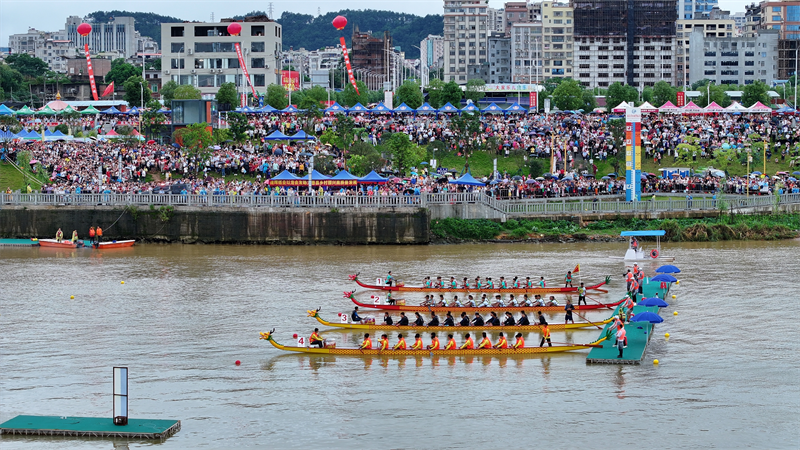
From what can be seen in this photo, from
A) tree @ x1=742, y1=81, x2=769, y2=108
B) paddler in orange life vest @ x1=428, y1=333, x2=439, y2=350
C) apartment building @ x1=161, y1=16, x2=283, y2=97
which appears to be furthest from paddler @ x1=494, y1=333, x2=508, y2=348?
apartment building @ x1=161, y1=16, x2=283, y2=97

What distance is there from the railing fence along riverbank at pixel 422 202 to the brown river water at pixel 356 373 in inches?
321

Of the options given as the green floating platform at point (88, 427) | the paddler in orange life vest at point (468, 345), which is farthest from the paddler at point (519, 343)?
the green floating platform at point (88, 427)

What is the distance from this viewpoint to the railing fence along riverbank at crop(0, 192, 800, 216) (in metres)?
50.1

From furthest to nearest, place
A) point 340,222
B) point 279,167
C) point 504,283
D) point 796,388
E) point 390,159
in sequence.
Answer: point 390,159, point 279,167, point 340,222, point 504,283, point 796,388

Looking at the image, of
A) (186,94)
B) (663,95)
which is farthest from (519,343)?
(663,95)

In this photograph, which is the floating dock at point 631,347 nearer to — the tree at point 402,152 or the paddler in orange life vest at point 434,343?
the paddler in orange life vest at point 434,343

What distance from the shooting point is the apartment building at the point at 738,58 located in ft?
505

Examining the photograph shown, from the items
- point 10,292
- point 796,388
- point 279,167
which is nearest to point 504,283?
point 796,388

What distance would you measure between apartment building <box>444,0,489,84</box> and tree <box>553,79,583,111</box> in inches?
3278

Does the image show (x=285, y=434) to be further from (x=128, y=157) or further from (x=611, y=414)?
(x=128, y=157)

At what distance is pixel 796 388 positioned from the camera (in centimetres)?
2486

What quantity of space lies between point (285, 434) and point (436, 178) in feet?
117

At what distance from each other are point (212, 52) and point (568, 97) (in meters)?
38.9

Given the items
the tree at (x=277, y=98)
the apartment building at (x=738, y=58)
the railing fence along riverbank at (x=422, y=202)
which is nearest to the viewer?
the railing fence along riverbank at (x=422, y=202)
